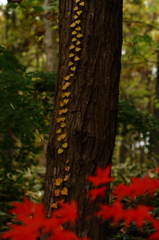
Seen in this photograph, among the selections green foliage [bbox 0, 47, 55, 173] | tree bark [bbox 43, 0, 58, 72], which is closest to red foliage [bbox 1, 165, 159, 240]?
green foliage [bbox 0, 47, 55, 173]

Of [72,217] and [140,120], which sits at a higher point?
[140,120]

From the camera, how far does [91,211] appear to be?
6.79ft

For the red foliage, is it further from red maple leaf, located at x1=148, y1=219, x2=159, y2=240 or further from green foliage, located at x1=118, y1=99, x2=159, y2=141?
green foliage, located at x1=118, y1=99, x2=159, y2=141

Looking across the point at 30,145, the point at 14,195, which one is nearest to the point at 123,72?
the point at 14,195

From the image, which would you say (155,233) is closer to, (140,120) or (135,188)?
(135,188)

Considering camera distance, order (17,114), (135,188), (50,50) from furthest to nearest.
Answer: (50,50)
(17,114)
(135,188)

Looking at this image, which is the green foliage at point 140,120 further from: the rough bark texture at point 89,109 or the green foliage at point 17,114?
the rough bark texture at point 89,109

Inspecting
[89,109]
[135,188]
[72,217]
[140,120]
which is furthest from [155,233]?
[140,120]

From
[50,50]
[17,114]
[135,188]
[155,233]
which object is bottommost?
[155,233]

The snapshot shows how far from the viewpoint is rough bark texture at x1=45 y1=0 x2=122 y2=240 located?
2094 millimetres

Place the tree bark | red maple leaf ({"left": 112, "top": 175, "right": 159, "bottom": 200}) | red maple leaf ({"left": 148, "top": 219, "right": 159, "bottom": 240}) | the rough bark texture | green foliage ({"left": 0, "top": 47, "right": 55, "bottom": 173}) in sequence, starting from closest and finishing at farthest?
red maple leaf ({"left": 148, "top": 219, "right": 159, "bottom": 240}), red maple leaf ({"left": 112, "top": 175, "right": 159, "bottom": 200}), the rough bark texture, green foliage ({"left": 0, "top": 47, "right": 55, "bottom": 173}), the tree bark

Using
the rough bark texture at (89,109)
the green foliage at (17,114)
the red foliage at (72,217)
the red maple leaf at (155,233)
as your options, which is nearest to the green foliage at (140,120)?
the green foliage at (17,114)

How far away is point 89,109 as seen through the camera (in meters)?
2.13

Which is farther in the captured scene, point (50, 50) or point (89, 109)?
point (50, 50)
